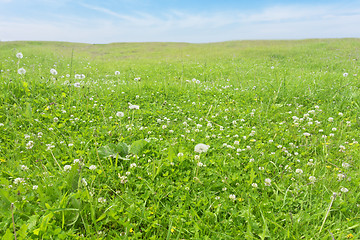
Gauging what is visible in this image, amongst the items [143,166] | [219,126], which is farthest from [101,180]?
[219,126]

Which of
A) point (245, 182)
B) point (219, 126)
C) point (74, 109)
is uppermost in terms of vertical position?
point (74, 109)

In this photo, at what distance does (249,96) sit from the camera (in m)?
7.11

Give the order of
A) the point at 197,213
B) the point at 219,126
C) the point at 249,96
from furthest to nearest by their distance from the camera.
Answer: the point at 249,96
the point at 219,126
the point at 197,213

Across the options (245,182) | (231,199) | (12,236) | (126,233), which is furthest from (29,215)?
(245,182)

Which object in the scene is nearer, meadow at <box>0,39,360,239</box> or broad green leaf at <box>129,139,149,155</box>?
meadow at <box>0,39,360,239</box>

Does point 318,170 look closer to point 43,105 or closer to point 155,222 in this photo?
point 155,222

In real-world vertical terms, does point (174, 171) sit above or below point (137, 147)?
below

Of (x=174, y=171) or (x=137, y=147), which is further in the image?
(x=137, y=147)

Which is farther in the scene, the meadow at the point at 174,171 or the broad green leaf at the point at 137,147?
the broad green leaf at the point at 137,147

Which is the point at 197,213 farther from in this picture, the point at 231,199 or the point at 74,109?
the point at 74,109

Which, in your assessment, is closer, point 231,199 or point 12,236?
point 12,236

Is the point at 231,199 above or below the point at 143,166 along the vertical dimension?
below

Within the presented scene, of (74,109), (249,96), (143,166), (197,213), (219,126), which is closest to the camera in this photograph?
(197,213)

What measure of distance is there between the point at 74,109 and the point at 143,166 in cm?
317
